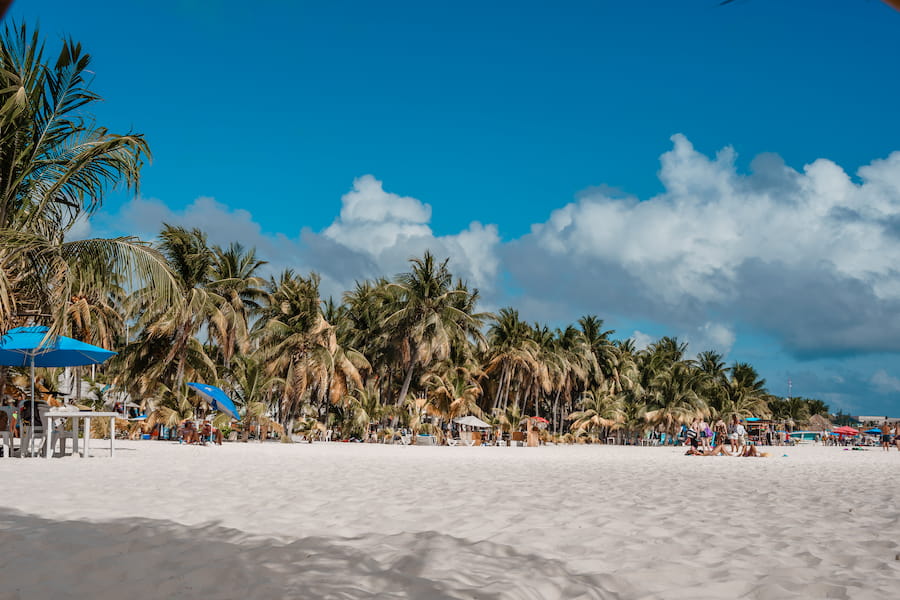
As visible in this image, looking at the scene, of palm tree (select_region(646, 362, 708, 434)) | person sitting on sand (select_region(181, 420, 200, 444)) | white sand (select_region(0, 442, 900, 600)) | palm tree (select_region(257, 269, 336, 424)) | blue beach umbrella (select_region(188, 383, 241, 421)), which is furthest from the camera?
palm tree (select_region(646, 362, 708, 434))

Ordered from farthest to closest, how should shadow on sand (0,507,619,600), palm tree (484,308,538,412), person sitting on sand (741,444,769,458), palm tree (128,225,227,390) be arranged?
palm tree (484,308,538,412) < palm tree (128,225,227,390) < person sitting on sand (741,444,769,458) < shadow on sand (0,507,619,600)

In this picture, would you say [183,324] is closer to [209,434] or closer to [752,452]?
[209,434]

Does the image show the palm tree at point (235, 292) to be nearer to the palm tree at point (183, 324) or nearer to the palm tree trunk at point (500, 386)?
the palm tree at point (183, 324)

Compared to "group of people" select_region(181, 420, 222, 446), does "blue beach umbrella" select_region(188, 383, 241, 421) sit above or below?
above

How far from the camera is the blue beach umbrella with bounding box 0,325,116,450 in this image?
394 inches

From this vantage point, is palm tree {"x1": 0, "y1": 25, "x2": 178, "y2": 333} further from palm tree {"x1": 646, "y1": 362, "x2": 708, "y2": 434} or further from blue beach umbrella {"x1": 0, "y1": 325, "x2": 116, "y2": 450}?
palm tree {"x1": 646, "y1": 362, "x2": 708, "y2": 434}

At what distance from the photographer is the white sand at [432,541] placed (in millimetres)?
3115

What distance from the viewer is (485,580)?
10.6ft

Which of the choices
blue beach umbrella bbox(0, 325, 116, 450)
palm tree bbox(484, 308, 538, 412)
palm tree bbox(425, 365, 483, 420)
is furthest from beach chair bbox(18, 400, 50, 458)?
palm tree bbox(484, 308, 538, 412)

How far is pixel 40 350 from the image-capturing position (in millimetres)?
10492

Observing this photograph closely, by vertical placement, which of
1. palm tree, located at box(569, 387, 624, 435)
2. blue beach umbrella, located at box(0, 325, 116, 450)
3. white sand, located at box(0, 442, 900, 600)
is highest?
blue beach umbrella, located at box(0, 325, 116, 450)

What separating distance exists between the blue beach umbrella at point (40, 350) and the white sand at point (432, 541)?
3312 mm

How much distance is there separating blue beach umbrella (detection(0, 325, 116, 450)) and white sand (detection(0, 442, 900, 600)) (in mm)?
3312

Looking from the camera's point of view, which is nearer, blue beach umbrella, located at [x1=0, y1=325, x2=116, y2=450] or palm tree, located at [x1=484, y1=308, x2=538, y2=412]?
blue beach umbrella, located at [x1=0, y1=325, x2=116, y2=450]
